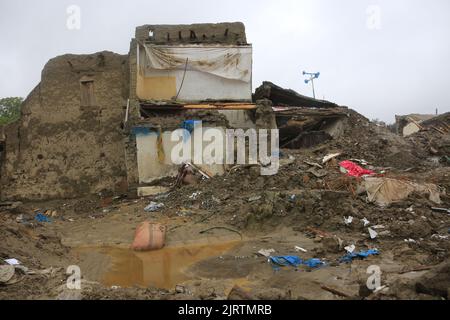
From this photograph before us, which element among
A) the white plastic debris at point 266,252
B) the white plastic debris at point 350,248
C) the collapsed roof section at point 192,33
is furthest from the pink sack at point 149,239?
the collapsed roof section at point 192,33

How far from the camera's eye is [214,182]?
12398 mm

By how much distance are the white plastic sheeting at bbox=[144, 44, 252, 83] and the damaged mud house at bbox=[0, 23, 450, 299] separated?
53mm

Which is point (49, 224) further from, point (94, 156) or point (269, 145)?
point (269, 145)

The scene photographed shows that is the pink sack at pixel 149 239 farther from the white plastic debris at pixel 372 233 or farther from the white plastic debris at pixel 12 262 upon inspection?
the white plastic debris at pixel 372 233

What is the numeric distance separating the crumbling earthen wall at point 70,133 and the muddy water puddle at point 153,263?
650cm

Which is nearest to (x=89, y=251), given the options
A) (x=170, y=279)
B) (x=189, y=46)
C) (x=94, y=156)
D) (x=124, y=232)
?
(x=124, y=232)

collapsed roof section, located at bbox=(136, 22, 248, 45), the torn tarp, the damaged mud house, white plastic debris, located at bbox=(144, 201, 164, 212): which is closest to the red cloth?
the damaged mud house

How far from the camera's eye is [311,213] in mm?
9594

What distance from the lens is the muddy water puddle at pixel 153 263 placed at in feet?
22.7

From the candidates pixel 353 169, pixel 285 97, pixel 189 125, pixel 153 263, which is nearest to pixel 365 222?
pixel 353 169

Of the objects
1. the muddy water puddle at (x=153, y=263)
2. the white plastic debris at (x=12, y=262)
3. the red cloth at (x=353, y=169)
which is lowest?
the muddy water puddle at (x=153, y=263)

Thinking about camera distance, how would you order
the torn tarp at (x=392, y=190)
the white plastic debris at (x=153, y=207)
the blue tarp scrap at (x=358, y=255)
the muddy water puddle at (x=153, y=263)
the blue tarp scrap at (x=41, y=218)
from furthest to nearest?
the blue tarp scrap at (x=41, y=218)
the white plastic debris at (x=153, y=207)
the torn tarp at (x=392, y=190)
the blue tarp scrap at (x=358, y=255)
the muddy water puddle at (x=153, y=263)

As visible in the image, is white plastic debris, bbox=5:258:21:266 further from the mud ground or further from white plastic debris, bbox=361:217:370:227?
white plastic debris, bbox=361:217:370:227
